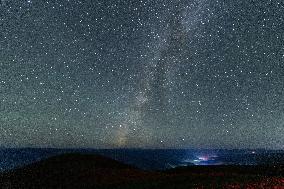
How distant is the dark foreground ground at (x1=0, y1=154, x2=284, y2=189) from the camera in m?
30.6

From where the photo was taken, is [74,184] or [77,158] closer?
[74,184]

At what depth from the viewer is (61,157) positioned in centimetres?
5781


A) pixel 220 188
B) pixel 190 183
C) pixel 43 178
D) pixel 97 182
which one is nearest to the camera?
pixel 220 188

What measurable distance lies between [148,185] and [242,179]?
956 cm

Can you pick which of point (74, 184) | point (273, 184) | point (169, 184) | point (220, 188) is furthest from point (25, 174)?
point (273, 184)

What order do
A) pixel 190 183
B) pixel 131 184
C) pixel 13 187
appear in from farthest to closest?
pixel 13 187
pixel 131 184
pixel 190 183

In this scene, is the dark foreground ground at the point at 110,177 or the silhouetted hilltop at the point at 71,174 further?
the silhouetted hilltop at the point at 71,174

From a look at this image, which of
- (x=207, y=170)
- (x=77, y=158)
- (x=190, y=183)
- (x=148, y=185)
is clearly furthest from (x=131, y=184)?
(x=77, y=158)

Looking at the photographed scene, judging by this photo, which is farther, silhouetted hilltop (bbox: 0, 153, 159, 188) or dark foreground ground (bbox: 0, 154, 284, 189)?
silhouetted hilltop (bbox: 0, 153, 159, 188)

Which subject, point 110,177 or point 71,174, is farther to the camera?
point 71,174

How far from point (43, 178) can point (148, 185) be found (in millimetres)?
18790

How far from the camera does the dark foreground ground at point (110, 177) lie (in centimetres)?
3060

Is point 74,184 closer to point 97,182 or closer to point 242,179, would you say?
point 97,182

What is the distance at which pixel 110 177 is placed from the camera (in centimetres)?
3988
